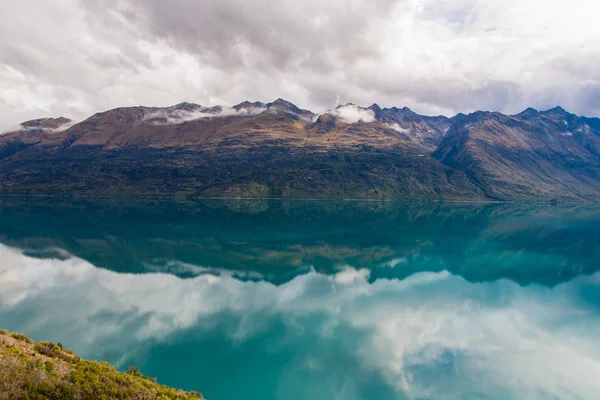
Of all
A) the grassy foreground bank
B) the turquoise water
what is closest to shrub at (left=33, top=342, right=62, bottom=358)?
the grassy foreground bank

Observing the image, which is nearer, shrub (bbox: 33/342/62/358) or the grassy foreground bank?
the grassy foreground bank

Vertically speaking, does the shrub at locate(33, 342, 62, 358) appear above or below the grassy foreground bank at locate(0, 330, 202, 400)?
below

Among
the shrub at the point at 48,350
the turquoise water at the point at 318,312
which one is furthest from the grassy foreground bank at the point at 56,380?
the turquoise water at the point at 318,312

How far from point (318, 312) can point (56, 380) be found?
4478 cm

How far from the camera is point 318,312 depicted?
194 feet

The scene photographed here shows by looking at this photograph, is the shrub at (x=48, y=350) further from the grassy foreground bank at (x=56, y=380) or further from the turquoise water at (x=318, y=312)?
the turquoise water at (x=318, y=312)

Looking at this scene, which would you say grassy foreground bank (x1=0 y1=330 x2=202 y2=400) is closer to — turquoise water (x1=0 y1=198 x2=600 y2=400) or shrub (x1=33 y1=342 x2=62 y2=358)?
shrub (x1=33 y1=342 x2=62 y2=358)

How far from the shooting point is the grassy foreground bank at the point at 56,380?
17.5 metres

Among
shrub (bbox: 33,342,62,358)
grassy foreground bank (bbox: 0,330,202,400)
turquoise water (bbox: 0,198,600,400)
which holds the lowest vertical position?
turquoise water (bbox: 0,198,600,400)

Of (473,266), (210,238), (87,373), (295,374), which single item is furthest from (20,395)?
(210,238)

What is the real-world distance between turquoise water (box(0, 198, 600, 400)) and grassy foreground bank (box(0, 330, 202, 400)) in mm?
15962

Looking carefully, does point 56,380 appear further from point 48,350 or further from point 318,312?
point 318,312

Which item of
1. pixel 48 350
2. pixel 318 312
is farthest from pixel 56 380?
pixel 318 312

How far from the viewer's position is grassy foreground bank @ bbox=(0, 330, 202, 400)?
1755cm
